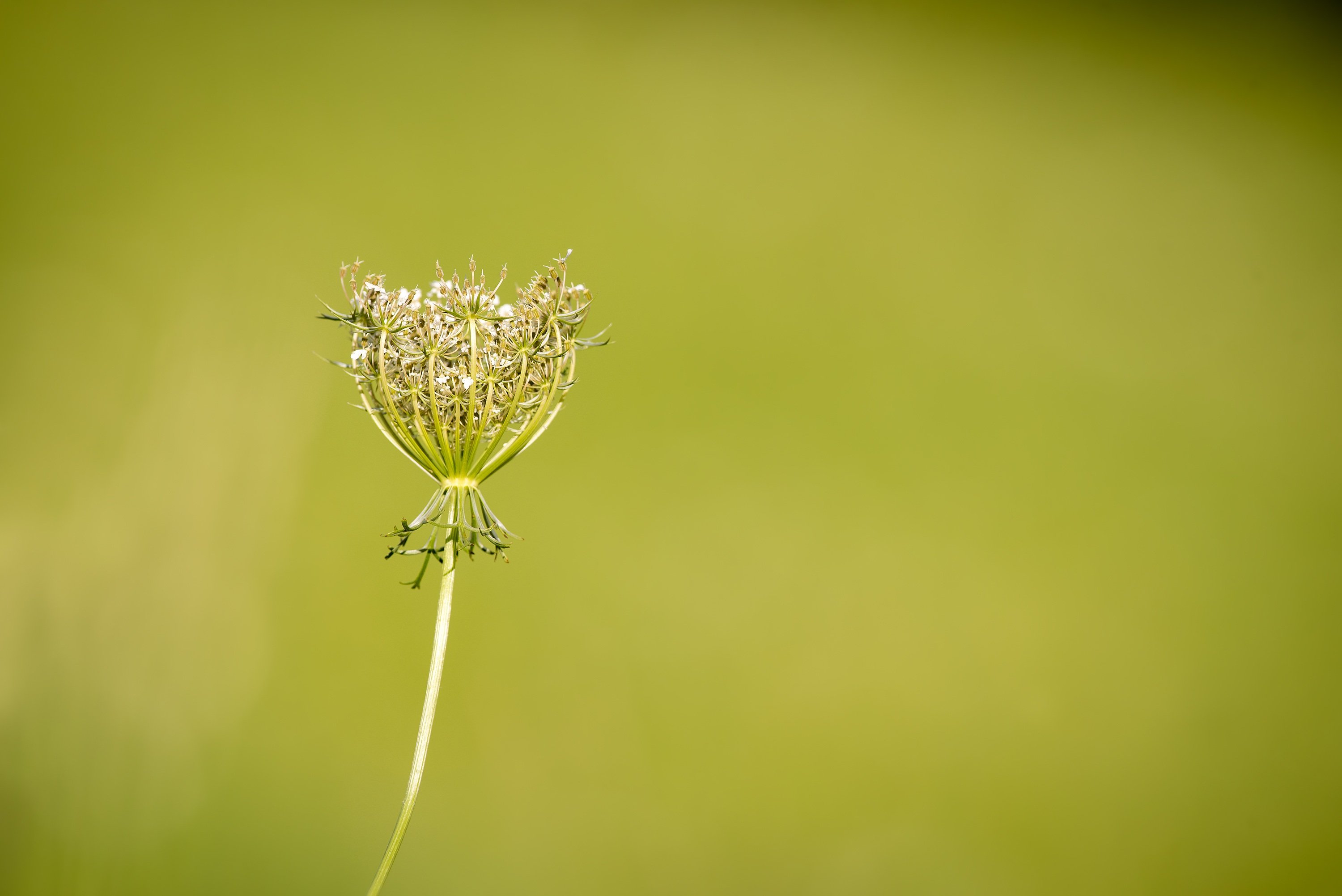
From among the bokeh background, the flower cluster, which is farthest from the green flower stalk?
the bokeh background

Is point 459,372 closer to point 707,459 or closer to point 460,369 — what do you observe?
point 460,369

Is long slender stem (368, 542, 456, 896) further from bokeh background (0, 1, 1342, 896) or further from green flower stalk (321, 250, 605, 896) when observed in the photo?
bokeh background (0, 1, 1342, 896)

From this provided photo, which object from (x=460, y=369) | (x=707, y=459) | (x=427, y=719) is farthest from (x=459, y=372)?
(x=707, y=459)

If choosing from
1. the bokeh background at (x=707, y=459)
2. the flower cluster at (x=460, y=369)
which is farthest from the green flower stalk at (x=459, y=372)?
the bokeh background at (x=707, y=459)

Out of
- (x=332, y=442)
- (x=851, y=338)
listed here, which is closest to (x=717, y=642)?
(x=851, y=338)

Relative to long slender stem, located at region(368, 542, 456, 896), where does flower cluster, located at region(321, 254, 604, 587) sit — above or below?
above

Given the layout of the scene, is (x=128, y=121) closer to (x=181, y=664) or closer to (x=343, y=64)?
(x=343, y=64)

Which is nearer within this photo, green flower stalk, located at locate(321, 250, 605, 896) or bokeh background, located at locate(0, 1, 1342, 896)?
green flower stalk, located at locate(321, 250, 605, 896)

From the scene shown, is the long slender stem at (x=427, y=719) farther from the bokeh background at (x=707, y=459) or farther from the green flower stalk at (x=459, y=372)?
the bokeh background at (x=707, y=459)
